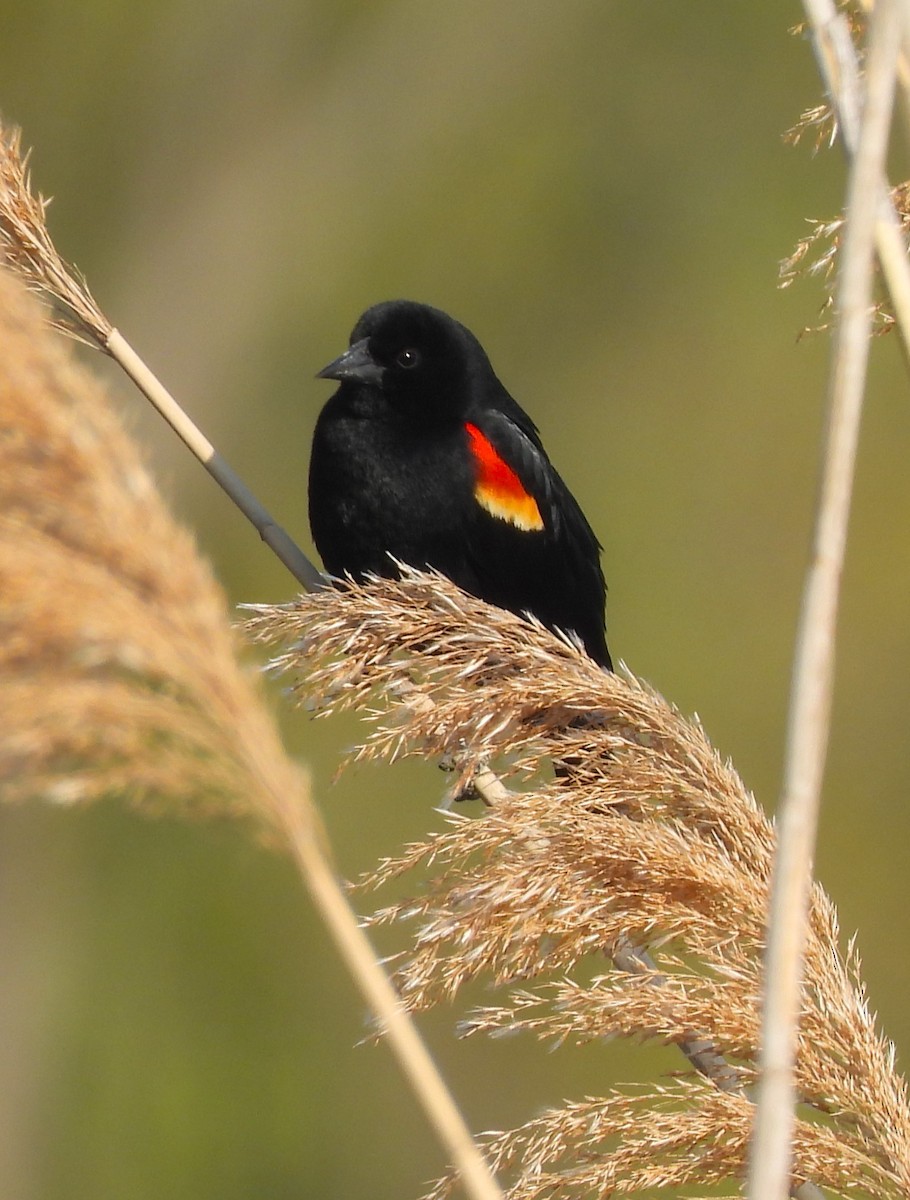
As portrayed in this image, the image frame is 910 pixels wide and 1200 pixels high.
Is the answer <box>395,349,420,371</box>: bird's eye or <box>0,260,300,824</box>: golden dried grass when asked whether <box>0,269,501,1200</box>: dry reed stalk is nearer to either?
<box>0,260,300,824</box>: golden dried grass

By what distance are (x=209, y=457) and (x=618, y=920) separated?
738 mm

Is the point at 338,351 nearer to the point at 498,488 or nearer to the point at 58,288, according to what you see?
the point at 498,488

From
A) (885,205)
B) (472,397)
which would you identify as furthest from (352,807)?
(885,205)

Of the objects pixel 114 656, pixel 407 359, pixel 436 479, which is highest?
pixel 114 656

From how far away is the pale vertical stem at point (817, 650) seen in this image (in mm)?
852

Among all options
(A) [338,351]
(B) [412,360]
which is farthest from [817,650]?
(A) [338,351]

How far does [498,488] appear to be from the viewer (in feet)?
8.31

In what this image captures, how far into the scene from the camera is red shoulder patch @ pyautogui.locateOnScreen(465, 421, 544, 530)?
Answer: 2514mm

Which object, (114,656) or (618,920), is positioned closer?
(114,656)

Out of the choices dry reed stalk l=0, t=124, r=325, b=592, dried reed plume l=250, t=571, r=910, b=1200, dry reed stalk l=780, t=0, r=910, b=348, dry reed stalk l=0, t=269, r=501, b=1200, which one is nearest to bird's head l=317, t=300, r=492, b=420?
dry reed stalk l=0, t=124, r=325, b=592

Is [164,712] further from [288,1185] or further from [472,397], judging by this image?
[288,1185]

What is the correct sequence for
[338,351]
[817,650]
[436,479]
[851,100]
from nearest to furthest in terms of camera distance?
[817,650]
[851,100]
[436,479]
[338,351]

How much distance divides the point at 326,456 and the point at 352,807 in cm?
514

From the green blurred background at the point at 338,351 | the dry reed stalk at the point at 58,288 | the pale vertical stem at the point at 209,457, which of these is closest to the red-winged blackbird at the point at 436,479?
the pale vertical stem at the point at 209,457
